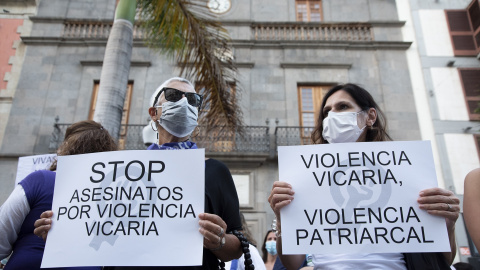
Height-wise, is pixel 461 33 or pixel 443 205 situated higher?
pixel 461 33

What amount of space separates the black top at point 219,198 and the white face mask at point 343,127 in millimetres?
737

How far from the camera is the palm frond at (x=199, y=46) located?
555cm

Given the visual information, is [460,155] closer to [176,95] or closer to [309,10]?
[309,10]

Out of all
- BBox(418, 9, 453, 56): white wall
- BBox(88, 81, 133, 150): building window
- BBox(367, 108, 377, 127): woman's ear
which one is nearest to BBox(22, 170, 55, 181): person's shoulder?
BBox(367, 108, 377, 127): woman's ear

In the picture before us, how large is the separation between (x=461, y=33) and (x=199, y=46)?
437 inches

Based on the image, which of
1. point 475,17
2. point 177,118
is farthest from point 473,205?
point 475,17

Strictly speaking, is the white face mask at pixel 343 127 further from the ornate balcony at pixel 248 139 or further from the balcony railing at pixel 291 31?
the balcony railing at pixel 291 31

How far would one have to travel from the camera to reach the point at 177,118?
2.32 meters

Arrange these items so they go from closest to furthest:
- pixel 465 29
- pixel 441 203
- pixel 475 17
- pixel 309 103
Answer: pixel 441 203 < pixel 309 103 < pixel 475 17 < pixel 465 29

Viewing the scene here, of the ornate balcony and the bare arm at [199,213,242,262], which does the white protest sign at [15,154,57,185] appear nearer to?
the bare arm at [199,213,242,262]

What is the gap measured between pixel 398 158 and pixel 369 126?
0.47 m

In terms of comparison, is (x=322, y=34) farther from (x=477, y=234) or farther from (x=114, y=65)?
(x=477, y=234)

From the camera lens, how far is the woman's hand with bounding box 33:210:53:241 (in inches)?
73.9

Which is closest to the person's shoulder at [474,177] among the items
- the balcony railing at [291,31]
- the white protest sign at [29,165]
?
the white protest sign at [29,165]
